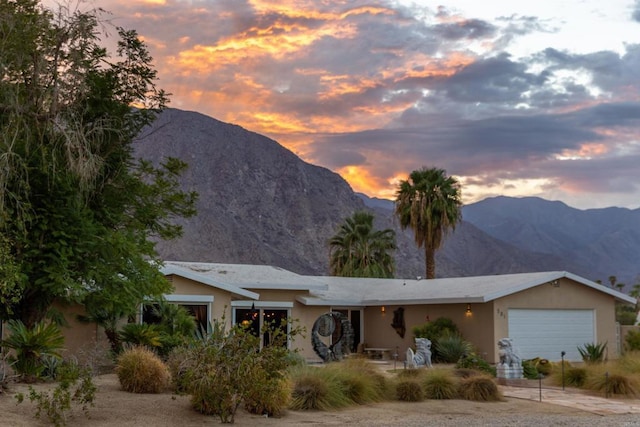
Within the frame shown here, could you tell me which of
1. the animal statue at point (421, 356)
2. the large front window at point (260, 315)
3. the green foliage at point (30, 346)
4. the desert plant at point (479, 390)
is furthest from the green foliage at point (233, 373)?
the large front window at point (260, 315)

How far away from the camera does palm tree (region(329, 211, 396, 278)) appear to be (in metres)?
52.9

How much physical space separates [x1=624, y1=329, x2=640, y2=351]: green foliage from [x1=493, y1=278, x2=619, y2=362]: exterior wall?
413 millimetres

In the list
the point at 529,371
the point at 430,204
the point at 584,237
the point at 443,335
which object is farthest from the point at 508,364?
the point at 584,237

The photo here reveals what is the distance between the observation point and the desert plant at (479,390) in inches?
753

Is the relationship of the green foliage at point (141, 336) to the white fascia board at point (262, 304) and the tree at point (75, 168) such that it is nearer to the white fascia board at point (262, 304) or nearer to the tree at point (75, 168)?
the tree at point (75, 168)

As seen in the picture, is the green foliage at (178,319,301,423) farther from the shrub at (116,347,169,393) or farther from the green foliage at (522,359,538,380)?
the green foliage at (522,359,538,380)

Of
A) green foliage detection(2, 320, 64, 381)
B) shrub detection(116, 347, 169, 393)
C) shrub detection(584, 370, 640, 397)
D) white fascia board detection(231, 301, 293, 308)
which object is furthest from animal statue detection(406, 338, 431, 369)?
Answer: green foliage detection(2, 320, 64, 381)

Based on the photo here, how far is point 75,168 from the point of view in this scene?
16.4 meters

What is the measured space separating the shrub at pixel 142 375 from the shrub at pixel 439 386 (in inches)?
231

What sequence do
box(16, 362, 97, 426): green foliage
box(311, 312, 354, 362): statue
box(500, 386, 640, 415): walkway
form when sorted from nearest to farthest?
box(16, 362, 97, 426): green foliage
box(500, 386, 640, 415): walkway
box(311, 312, 354, 362): statue

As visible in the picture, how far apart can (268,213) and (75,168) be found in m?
103

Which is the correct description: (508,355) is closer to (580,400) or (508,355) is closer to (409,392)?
(580,400)

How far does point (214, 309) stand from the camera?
28.1 m

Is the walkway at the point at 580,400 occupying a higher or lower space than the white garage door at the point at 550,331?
lower
